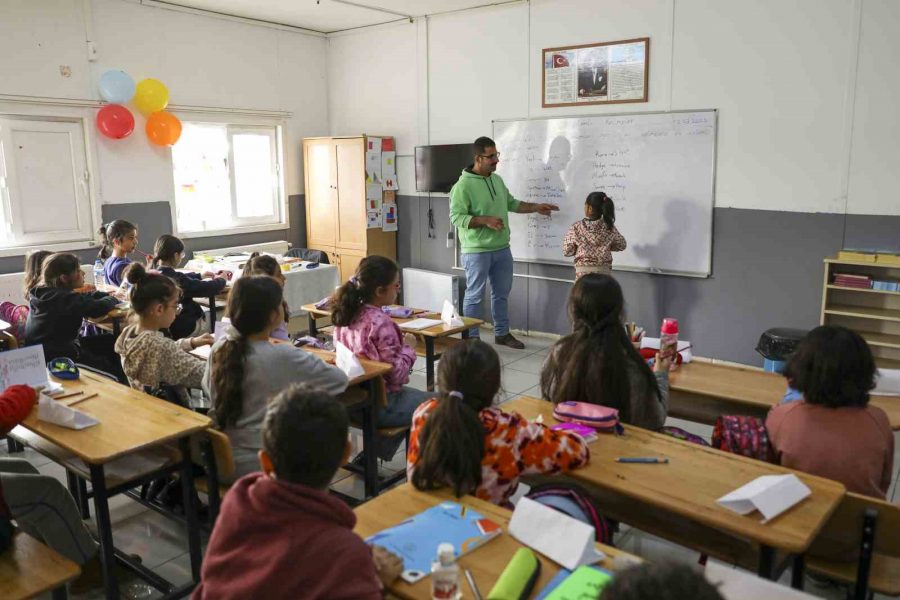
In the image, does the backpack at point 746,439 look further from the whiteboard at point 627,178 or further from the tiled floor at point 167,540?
the whiteboard at point 627,178

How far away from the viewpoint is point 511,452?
1.81 meters

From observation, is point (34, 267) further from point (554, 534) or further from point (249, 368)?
point (554, 534)

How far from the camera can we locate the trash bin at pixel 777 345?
4.16 meters

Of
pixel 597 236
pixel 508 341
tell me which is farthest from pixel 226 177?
pixel 597 236

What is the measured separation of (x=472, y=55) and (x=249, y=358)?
4.66 metres

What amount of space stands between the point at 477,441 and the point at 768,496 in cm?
70

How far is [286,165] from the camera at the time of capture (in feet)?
24.2

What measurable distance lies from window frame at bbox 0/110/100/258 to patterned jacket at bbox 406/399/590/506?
4886 millimetres

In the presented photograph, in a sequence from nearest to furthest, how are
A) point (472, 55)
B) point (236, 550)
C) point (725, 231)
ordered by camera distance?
1. point (236, 550)
2. point (725, 231)
3. point (472, 55)

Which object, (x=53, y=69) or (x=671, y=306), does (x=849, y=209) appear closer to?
(x=671, y=306)

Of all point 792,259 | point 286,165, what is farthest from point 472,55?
point 792,259

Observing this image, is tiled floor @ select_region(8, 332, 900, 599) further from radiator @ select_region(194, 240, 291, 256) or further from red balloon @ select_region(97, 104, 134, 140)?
radiator @ select_region(194, 240, 291, 256)

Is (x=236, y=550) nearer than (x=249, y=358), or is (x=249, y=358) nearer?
(x=236, y=550)

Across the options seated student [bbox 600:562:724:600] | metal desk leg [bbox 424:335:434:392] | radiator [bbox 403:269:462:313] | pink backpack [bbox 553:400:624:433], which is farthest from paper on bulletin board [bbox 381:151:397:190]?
seated student [bbox 600:562:724:600]
